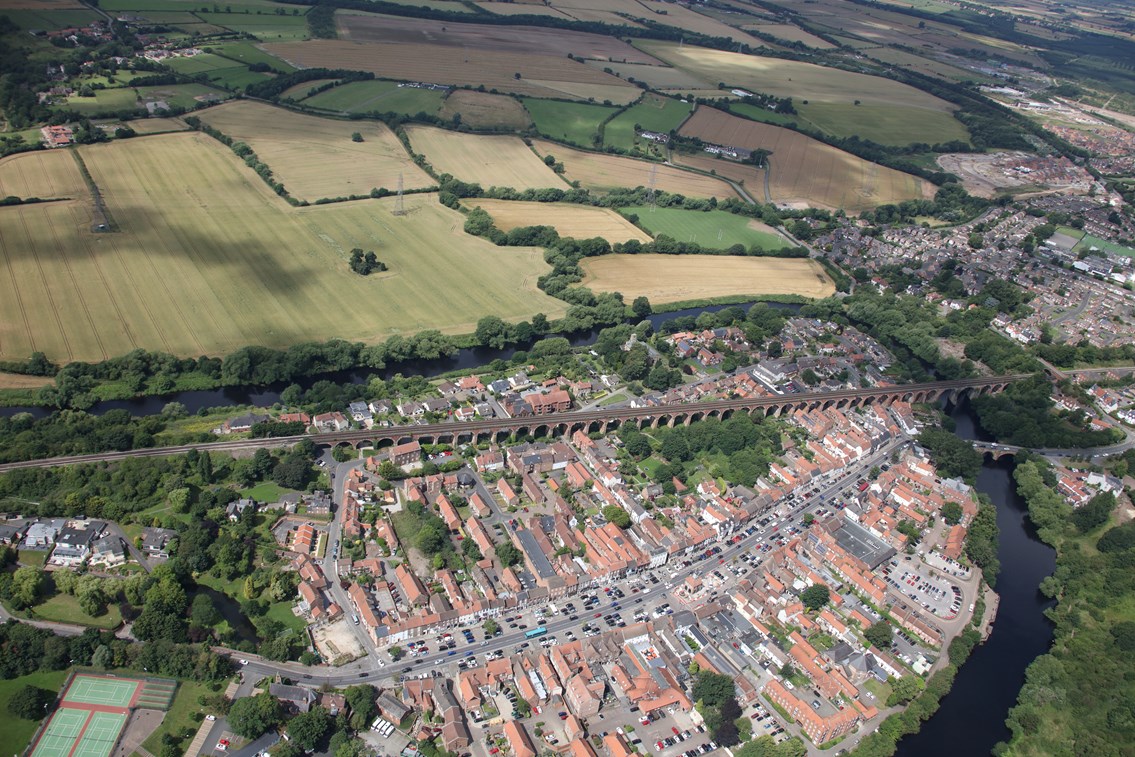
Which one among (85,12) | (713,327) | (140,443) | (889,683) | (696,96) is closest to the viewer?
(889,683)

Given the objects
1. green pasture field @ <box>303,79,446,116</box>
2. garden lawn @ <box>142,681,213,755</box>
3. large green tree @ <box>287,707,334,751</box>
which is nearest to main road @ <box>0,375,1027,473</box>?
garden lawn @ <box>142,681,213,755</box>

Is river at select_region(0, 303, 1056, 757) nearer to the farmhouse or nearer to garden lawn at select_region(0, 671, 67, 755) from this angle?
garden lawn at select_region(0, 671, 67, 755)

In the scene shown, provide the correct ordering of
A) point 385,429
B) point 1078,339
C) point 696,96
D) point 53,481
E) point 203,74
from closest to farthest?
point 53,481, point 385,429, point 1078,339, point 203,74, point 696,96

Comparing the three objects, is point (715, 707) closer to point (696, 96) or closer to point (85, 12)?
point (696, 96)

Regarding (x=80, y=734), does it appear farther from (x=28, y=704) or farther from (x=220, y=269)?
(x=220, y=269)

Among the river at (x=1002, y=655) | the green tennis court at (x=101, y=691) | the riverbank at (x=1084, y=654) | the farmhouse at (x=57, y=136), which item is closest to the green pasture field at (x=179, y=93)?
the farmhouse at (x=57, y=136)

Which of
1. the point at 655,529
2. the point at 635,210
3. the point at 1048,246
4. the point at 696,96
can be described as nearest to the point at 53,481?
the point at 655,529
